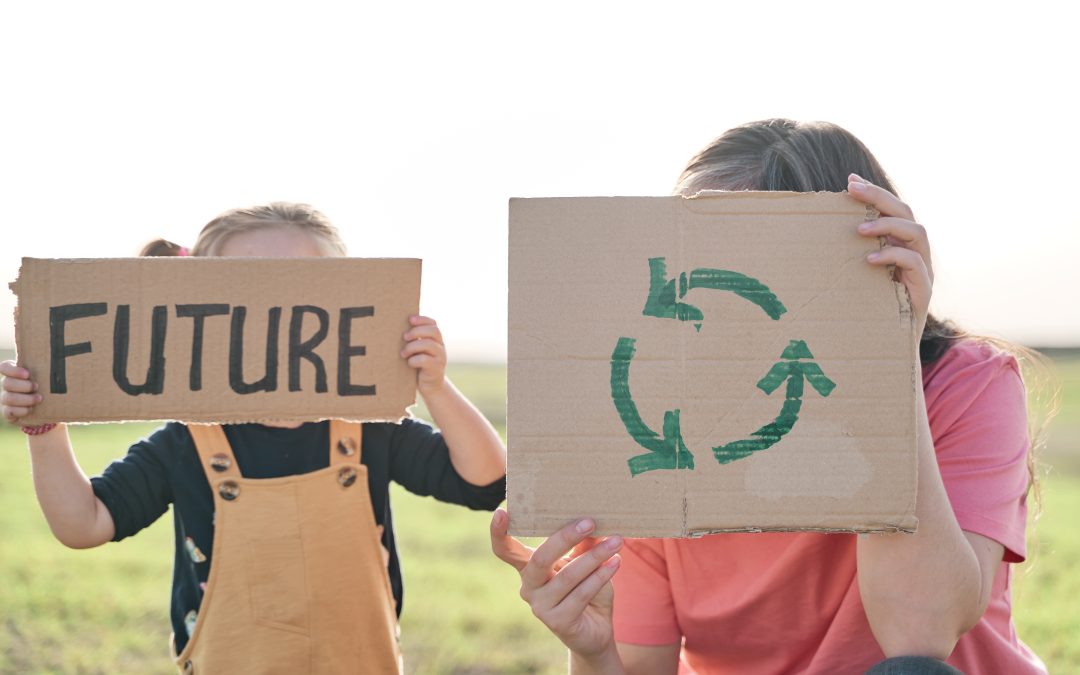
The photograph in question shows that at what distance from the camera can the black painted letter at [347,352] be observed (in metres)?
1.80

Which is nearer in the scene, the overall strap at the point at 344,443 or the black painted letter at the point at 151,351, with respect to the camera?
the black painted letter at the point at 151,351

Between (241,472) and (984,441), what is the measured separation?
149 centimetres

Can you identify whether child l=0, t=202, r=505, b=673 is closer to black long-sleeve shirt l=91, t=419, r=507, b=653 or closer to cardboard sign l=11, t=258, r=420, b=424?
black long-sleeve shirt l=91, t=419, r=507, b=653

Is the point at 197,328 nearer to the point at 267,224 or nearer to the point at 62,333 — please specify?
the point at 62,333

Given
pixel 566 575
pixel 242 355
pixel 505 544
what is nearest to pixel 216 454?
pixel 242 355

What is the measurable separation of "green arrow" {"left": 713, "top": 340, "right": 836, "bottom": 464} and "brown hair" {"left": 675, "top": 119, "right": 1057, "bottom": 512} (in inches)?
14.1

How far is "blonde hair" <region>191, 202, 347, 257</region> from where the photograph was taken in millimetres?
2252

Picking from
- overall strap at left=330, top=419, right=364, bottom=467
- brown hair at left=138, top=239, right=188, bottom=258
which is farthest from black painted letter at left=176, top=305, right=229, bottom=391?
brown hair at left=138, top=239, right=188, bottom=258

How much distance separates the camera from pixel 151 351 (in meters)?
1.80

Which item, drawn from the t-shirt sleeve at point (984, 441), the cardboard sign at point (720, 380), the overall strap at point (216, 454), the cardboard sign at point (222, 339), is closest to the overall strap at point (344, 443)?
the overall strap at point (216, 454)

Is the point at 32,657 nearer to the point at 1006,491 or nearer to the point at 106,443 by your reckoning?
the point at 1006,491

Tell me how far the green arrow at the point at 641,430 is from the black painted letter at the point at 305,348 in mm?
611

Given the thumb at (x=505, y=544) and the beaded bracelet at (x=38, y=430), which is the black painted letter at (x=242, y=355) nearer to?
the beaded bracelet at (x=38, y=430)

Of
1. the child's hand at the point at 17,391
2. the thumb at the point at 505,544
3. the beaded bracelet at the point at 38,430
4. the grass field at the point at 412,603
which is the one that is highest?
the child's hand at the point at 17,391
